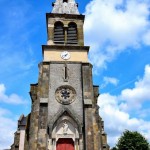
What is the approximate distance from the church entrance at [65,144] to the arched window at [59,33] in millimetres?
10055

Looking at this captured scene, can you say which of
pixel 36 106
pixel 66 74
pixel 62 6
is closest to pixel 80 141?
pixel 36 106

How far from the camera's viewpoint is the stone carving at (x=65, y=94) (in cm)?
2277

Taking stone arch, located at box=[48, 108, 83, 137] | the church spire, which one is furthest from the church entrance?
the church spire

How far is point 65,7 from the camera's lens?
1147 inches

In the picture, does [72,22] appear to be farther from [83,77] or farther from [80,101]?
[80,101]

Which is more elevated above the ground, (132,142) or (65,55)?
(65,55)

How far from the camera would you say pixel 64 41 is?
26.0 metres

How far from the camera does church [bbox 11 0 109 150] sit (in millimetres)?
21078

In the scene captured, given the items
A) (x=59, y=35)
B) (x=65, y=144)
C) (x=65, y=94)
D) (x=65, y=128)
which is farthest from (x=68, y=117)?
(x=59, y=35)

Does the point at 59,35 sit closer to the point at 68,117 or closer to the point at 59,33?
the point at 59,33

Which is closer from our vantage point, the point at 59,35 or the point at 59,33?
the point at 59,35

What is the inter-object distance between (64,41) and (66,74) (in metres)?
4.00

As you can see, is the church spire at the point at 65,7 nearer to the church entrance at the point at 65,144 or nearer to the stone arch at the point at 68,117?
the stone arch at the point at 68,117

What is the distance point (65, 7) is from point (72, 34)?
4.42 m
